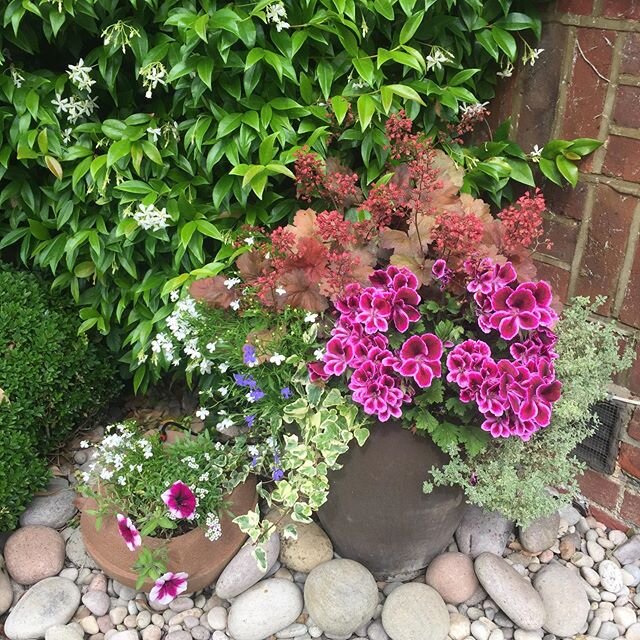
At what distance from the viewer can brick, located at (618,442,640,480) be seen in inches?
90.4

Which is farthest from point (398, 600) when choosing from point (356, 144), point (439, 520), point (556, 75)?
point (556, 75)

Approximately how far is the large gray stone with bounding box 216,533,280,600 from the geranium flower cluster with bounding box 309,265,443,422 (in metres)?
0.63

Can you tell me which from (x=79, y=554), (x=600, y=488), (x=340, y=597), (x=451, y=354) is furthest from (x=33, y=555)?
(x=600, y=488)

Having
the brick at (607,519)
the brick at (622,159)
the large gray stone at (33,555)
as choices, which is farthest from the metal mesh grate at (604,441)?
the large gray stone at (33,555)

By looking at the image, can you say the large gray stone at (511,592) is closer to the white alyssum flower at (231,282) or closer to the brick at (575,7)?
the white alyssum flower at (231,282)

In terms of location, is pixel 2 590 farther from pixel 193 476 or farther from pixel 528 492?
pixel 528 492

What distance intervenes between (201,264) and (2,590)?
1100 millimetres

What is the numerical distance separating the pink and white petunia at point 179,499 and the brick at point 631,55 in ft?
5.32

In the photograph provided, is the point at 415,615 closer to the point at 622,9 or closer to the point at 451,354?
the point at 451,354

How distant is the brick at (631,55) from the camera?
1.97 metres

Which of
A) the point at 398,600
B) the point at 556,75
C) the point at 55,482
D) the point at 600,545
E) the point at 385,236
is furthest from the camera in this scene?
the point at 55,482

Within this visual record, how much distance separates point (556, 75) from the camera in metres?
2.17

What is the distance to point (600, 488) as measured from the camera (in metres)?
2.42

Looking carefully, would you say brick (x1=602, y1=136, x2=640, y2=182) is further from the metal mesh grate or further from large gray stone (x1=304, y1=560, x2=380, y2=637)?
large gray stone (x1=304, y1=560, x2=380, y2=637)
